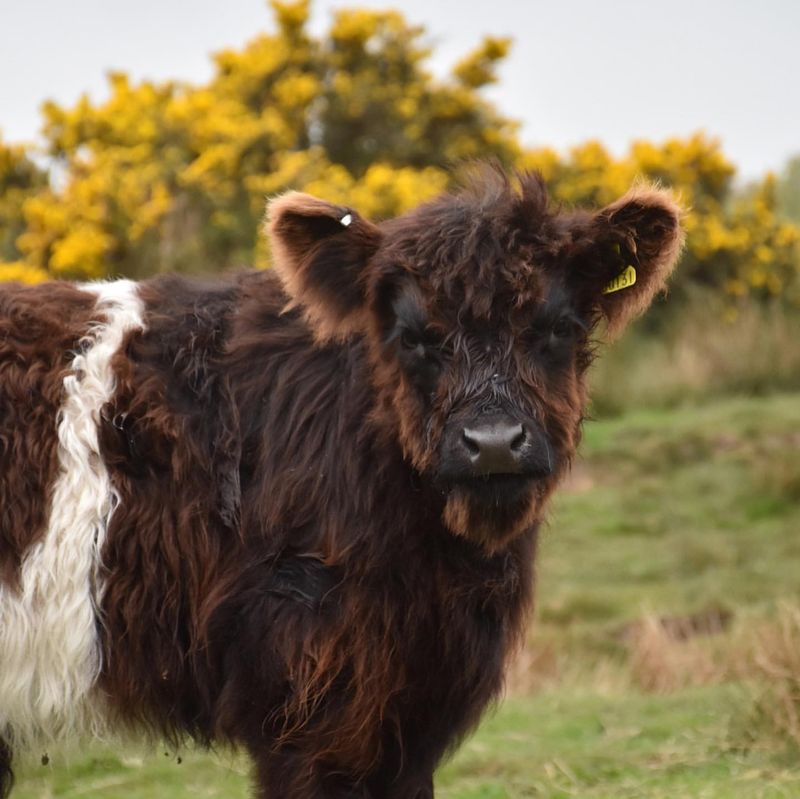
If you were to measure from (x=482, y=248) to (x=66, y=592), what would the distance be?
1.64 m

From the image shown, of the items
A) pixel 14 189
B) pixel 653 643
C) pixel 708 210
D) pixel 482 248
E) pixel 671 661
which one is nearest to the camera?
pixel 482 248

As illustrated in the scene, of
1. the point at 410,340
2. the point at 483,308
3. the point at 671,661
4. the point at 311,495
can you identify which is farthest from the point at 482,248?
the point at 671,661

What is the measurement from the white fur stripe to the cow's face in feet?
2.61

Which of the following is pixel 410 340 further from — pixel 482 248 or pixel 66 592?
pixel 66 592

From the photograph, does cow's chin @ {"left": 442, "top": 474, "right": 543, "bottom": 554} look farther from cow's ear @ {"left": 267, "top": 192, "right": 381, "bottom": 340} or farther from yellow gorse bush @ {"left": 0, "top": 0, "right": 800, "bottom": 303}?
yellow gorse bush @ {"left": 0, "top": 0, "right": 800, "bottom": 303}

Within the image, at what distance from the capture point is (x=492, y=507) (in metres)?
4.22

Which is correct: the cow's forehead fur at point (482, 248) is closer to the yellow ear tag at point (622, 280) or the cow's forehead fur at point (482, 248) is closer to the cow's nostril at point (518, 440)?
the yellow ear tag at point (622, 280)

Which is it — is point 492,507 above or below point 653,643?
above

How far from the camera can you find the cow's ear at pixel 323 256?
14.8 feet

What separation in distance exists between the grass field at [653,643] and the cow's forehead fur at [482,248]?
5.96ft

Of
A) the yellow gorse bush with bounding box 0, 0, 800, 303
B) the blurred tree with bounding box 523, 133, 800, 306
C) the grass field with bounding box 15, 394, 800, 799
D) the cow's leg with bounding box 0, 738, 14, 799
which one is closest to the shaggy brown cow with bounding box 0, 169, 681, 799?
the cow's leg with bounding box 0, 738, 14, 799

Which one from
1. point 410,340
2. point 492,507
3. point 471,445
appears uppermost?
point 410,340

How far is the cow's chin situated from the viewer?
418cm

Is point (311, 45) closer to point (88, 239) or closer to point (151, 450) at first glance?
point (88, 239)
